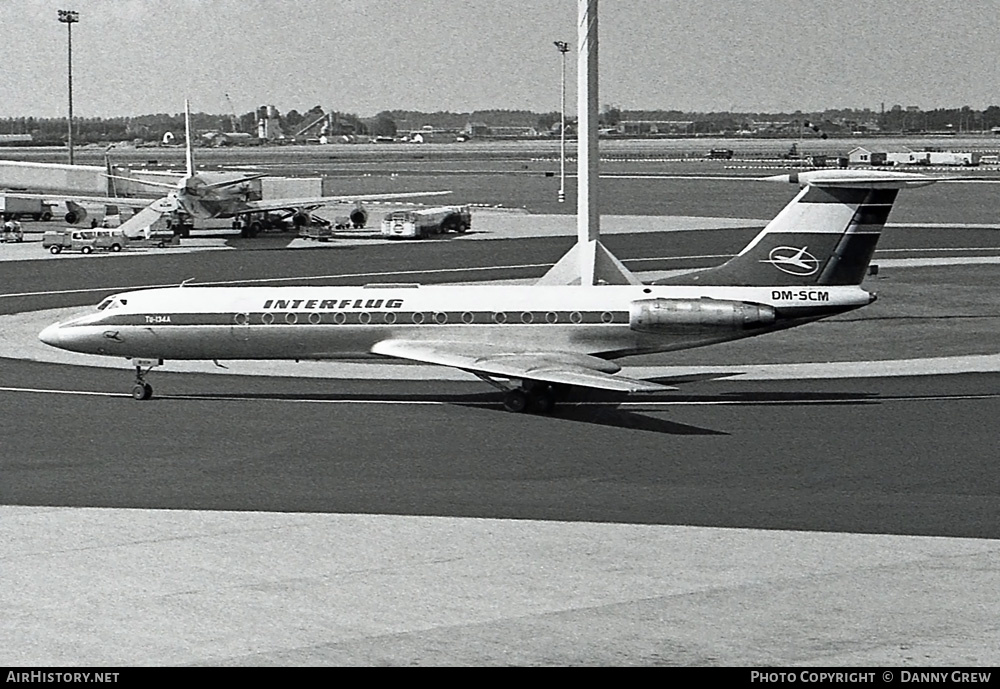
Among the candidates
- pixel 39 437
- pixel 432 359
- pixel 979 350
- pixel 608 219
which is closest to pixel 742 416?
pixel 432 359

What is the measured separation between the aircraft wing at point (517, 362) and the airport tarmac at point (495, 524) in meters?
1.13

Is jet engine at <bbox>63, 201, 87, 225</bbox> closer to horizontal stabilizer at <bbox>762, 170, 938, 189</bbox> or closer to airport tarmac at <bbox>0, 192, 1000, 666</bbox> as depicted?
airport tarmac at <bbox>0, 192, 1000, 666</bbox>

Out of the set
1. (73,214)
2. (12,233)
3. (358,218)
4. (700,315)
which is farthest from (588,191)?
(73,214)

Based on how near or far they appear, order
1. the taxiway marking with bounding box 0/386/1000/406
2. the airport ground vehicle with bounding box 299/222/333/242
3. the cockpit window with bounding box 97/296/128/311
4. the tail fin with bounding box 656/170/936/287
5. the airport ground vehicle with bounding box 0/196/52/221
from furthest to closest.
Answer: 1. the airport ground vehicle with bounding box 0/196/52/221
2. the airport ground vehicle with bounding box 299/222/333/242
3. the cockpit window with bounding box 97/296/128/311
4. the tail fin with bounding box 656/170/936/287
5. the taxiway marking with bounding box 0/386/1000/406

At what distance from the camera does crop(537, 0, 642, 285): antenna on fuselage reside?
48.5m

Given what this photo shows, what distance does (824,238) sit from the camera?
3509 centimetres

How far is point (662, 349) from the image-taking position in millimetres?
34719

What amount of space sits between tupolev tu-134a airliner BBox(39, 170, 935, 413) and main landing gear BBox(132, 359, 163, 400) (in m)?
0.05

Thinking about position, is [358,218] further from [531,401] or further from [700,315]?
[700,315]

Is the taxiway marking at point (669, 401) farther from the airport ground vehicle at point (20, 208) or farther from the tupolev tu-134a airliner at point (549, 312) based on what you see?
A: the airport ground vehicle at point (20, 208)

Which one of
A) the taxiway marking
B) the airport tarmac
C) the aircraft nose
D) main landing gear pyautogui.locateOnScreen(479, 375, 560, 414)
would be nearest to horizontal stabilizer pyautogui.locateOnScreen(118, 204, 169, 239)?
the airport tarmac

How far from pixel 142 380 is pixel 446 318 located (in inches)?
312

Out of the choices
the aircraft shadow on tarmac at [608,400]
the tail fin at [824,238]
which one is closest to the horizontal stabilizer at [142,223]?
the aircraft shadow on tarmac at [608,400]

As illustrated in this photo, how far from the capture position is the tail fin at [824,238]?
35.0m
